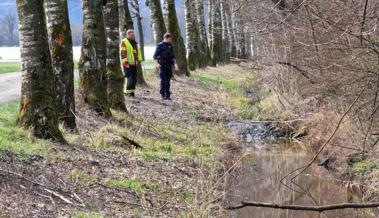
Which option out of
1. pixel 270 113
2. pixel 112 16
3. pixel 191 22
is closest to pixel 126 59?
pixel 112 16

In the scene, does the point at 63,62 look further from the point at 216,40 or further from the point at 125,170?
the point at 216,40

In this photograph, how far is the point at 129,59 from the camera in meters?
17.6

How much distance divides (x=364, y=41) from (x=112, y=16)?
240 inches

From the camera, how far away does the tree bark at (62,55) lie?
36.3 feet

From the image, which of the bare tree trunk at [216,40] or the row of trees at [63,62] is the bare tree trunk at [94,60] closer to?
the row of trees at [63,62]

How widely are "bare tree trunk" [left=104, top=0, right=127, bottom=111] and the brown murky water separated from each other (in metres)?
3.13

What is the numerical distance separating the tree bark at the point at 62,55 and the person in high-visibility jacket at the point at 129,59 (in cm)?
591

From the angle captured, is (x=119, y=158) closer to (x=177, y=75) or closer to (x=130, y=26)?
(x=130, y=26)

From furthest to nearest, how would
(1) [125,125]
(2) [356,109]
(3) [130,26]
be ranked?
1. (3) [130,26]
2. (1) [125,125]
3. (2) [356,109]

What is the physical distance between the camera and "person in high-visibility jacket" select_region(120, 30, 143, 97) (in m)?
17.4

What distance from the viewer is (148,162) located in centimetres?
1066

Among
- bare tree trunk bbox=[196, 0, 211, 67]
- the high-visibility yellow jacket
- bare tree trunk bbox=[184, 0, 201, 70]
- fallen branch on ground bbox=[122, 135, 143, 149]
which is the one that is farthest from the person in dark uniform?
bare tree trunk bbox=[196, 0, 211, 67]

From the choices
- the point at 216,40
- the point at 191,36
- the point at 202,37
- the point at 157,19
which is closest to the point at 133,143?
the point at 157,19

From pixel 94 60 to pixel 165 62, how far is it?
576 centimetres
